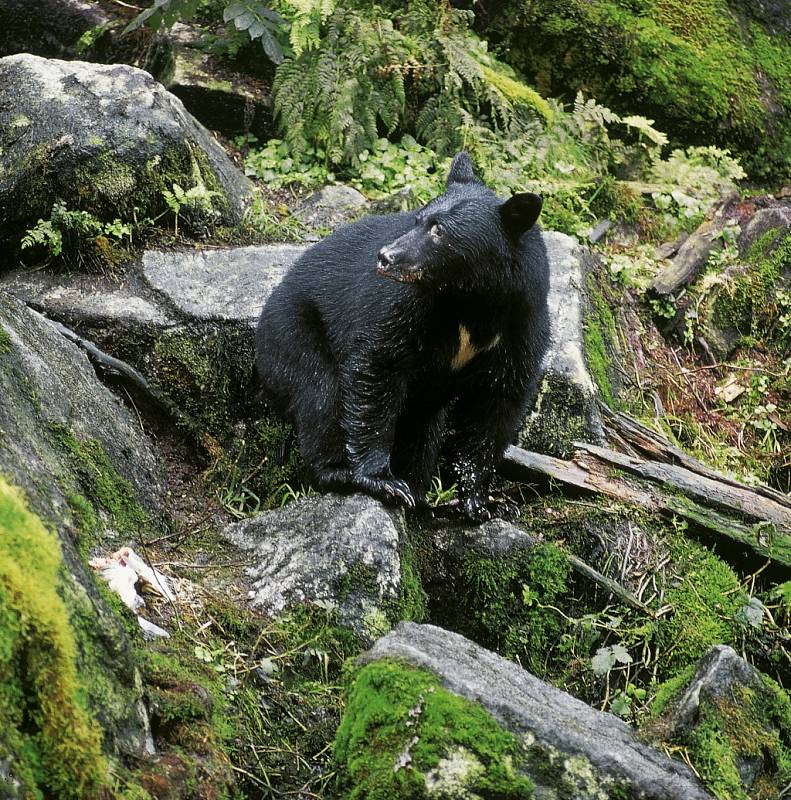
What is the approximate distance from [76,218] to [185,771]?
500 cm

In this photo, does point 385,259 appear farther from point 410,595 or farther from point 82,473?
point 82,473

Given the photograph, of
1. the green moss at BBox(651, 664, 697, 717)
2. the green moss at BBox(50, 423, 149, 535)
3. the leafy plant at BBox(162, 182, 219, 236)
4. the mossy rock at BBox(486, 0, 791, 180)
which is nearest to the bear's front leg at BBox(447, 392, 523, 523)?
the green moss at BBox(651, 664, 697, 717)

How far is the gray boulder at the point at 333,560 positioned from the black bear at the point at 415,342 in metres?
0.52

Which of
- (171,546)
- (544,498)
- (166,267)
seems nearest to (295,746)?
(171,546)

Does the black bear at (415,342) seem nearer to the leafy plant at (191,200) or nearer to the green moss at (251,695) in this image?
the green moss at (251,695)

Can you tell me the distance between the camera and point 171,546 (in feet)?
16.1

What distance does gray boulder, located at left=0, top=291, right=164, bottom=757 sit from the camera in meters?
3.00

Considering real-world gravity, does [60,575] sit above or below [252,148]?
above

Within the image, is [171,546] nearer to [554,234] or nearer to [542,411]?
[542,411]

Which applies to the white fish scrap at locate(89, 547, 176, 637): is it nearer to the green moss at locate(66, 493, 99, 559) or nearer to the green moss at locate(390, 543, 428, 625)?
the green moss at locate(66, 493, 99, 559)

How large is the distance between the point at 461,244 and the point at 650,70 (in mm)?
7430

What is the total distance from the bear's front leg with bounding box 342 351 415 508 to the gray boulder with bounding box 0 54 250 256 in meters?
2.87

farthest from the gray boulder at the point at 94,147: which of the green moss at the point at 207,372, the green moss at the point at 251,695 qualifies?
the green moss at the point at 251,695

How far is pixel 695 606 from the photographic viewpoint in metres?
5.79
